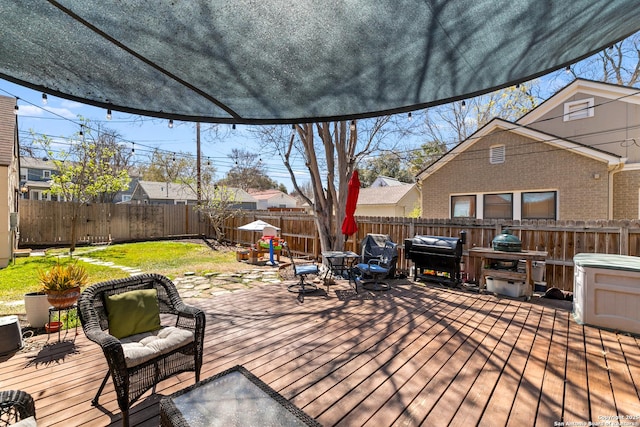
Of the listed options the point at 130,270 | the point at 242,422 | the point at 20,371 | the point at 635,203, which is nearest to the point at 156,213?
the point at 130,270

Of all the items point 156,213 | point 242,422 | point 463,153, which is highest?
point 463,153

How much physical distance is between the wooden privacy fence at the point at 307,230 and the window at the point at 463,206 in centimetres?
488

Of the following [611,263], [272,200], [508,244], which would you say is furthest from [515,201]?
[272,200]

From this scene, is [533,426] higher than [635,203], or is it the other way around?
[635,203]

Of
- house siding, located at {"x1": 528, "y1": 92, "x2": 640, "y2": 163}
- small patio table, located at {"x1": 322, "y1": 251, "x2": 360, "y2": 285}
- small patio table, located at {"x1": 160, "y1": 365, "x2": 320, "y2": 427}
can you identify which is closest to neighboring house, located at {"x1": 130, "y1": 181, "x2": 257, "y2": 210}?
small patio table, located at {"x1": 322, "y1": 251, "x2": 360, "y2": 285}

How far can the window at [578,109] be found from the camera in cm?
953

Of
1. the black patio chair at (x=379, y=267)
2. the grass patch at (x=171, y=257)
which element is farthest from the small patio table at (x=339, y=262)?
the grass patch at (x=171, y=257)

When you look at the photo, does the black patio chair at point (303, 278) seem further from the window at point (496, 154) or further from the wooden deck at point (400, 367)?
the window at point (496, 154)

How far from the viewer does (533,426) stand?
2.09 meters

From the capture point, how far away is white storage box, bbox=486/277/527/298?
17.5ft

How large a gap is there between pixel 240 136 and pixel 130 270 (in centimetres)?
500

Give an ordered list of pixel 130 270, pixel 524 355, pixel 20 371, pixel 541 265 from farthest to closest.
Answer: pixel 130 270 < pixel 541 265 < pixel 524 355 < pixel 20 371

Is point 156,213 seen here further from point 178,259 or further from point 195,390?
point 195,390

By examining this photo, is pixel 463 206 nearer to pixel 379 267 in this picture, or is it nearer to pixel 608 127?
pixel 608 127
